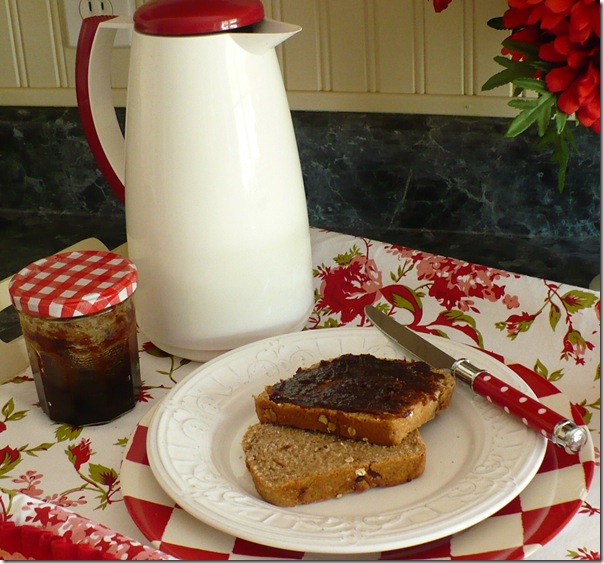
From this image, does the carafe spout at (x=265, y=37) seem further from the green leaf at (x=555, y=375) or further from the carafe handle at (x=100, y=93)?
the green leaf at (x=555, y=375)

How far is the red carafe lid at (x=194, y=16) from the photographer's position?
0.69 metres

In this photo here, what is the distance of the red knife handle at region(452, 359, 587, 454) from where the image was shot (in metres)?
0.61

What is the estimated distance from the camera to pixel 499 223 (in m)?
1.07

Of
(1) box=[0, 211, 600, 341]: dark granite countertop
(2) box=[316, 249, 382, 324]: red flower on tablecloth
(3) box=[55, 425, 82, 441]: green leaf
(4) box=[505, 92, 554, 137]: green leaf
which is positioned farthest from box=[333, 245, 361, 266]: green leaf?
(3) box=[55, 425, 82, 441]: green leaf

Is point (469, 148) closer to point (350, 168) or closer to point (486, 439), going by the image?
point (350, 168)

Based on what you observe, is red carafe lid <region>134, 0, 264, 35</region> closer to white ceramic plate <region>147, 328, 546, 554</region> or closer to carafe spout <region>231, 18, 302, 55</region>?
carafe spout <region>231, 18, 302, 55</region>

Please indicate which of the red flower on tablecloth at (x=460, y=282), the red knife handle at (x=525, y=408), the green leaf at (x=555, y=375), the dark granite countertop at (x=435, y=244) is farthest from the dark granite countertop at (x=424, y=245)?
the red knife handle at (x=525, y=408)

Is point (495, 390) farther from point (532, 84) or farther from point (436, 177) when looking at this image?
point (436, 177)

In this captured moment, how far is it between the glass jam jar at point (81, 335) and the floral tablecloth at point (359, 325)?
Answer: 0.8 inches

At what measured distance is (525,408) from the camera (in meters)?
0.64

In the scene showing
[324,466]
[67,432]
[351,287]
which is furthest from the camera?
[351,287]

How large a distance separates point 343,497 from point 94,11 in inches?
29.5

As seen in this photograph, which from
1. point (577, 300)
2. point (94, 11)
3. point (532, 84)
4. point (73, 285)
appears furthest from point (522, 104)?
point (94, 11)

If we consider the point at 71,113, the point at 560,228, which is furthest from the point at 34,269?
the point at 560,228
